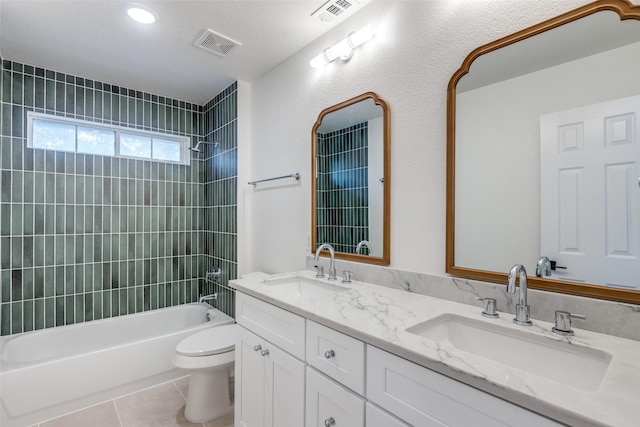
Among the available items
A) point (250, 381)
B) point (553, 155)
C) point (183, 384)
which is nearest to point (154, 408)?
point (183, 384)

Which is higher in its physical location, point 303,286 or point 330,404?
point 303,286

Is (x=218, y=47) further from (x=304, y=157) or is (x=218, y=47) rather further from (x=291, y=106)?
(x=304, y=157)

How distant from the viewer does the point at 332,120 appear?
195 cm

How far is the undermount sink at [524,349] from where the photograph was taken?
0.83m

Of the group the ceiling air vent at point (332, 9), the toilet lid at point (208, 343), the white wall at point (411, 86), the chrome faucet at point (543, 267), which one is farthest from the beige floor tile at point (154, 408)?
the ceiling air vent at point (332, 9)

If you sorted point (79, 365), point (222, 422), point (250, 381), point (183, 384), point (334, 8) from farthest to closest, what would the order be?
point (183, 384)
point (79, 365)
point (222, 422)
point (334, 8)
point (250, 381)

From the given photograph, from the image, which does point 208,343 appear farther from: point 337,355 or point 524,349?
point 524,349

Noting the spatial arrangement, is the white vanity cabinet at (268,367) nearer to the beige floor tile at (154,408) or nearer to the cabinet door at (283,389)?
the cabinet door at (283,389)

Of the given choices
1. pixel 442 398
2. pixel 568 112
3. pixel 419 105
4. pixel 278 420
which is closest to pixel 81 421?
pixel 278 420

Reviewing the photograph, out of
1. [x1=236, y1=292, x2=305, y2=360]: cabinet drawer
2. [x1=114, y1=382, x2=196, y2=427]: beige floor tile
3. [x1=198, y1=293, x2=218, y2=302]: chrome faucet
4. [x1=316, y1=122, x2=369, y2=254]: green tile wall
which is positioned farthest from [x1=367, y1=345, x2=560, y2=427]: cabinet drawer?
[x1=198, y1=293, x2=218, y2=302]: chrome faucet

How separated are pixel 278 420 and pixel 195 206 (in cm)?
250

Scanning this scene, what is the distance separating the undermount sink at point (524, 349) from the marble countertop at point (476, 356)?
17mm

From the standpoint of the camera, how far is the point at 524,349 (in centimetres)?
96

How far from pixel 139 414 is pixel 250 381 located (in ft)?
3.54
